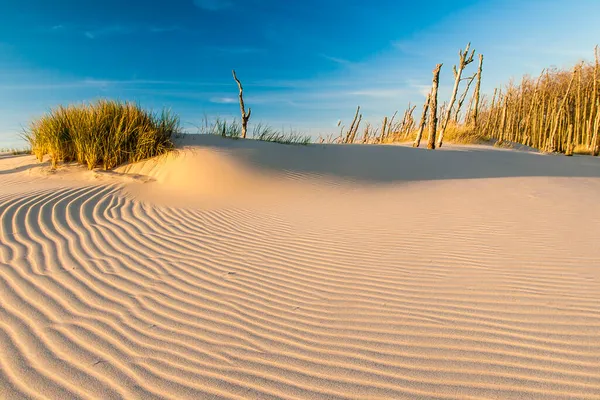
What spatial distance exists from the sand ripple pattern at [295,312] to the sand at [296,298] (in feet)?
0.04

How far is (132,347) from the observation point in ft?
6.78

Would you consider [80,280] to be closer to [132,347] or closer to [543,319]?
[132,347]

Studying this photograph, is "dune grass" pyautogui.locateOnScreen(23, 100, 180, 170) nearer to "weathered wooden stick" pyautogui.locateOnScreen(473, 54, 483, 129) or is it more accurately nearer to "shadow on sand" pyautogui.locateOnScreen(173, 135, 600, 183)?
"shadow on sand" pyautogui.locateOnScreen(173, 135, 600, 183)

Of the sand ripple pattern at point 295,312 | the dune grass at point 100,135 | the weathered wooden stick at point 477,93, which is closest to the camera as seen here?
the sand ripple pattern at point 295,312

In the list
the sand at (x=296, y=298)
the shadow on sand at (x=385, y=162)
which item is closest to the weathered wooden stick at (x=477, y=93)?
the shadow on sand at (x=385, y=162)

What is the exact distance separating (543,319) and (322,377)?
5.34ft

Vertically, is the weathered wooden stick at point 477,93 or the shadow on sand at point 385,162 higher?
the weathered wooden stick at point 477,93

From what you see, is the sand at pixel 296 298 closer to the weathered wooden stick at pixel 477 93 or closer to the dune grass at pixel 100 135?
the dune grass at pixel 100 135

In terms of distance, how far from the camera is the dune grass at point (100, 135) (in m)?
8.33

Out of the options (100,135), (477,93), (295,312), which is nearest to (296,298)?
(295,312)

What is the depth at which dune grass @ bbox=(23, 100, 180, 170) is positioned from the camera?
8.33 metres

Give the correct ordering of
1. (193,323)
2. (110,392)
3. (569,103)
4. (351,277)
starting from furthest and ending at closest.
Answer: (569,103) < (351,277) < (193,323) < (110,392)

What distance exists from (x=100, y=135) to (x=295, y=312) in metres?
7.90

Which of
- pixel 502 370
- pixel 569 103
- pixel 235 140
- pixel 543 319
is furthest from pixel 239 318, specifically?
pixel 569 103
